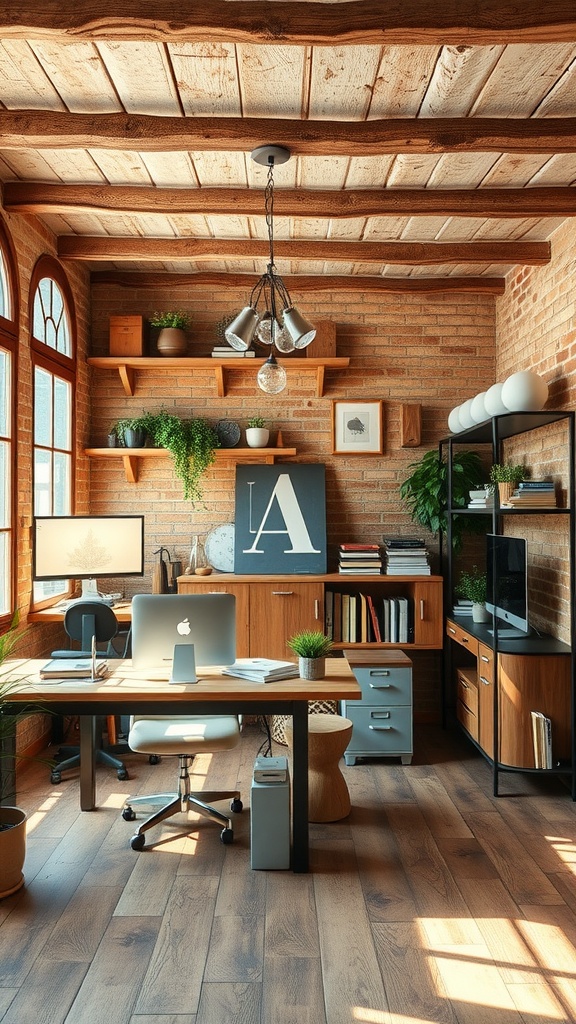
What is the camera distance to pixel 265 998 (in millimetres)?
2357

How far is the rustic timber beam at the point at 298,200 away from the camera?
3967 millimetres

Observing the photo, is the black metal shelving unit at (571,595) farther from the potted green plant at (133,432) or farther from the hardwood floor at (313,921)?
the potted green plant at (133,432)

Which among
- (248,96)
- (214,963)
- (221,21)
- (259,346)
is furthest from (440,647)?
(221,21)

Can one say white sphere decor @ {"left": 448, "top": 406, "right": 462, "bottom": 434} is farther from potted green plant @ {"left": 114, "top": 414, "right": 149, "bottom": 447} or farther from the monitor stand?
the monitor stand

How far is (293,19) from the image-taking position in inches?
98.7

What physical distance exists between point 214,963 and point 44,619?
243 centimetres

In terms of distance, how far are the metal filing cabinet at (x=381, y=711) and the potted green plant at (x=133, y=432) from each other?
2.09m

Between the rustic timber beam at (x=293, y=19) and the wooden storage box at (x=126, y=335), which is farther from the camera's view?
the wooden storage box at (x=126, y=335)

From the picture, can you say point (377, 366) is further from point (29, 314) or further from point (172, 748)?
point (172, 748)

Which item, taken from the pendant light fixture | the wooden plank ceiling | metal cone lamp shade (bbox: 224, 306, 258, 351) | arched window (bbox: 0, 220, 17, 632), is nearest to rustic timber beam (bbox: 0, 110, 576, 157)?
the wooden plank ceiling

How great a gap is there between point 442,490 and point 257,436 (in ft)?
4.33

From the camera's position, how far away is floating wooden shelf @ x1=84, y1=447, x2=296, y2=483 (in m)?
5.39

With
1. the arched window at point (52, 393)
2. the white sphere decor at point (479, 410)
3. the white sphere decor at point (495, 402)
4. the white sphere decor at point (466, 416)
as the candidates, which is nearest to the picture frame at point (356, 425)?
the white sphere decor at point (466, 416)

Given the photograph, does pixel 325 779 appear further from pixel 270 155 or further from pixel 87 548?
pixel 270 155
